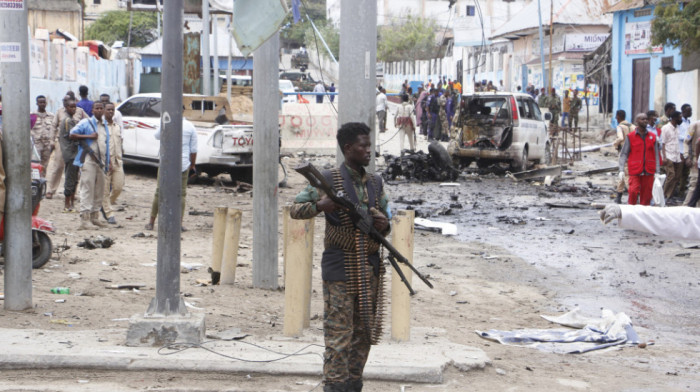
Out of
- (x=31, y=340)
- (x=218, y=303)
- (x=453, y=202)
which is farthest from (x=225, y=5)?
(x=453, y=202)

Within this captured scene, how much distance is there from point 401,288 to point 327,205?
212 centimetres

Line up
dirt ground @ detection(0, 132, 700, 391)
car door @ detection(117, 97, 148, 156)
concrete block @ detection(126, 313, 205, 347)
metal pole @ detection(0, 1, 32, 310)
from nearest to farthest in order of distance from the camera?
dirt ground @ detection(0, 132, 700, 391) < concrete block @ detection(126, 313, 205, 347) < metal pole @ detection(0, 1, 32, 310) < car door @ detection(117, 97, 148, 156)

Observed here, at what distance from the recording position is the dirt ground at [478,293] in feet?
19.4

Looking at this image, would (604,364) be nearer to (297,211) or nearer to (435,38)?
A: (297,211)

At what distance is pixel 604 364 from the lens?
259 inches

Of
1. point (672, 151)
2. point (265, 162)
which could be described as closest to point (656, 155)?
point (672, 151)

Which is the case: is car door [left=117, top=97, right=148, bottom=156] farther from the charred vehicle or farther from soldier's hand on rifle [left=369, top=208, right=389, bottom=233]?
soldier's hand on rifle [left=369, top=208, right=389, bottom=233]

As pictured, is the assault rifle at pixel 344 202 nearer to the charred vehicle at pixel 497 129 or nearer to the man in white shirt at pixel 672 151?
the man in white shirt at pixel 672 151

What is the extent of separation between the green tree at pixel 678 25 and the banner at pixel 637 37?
8650mm

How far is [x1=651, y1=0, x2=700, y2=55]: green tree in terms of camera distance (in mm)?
21281

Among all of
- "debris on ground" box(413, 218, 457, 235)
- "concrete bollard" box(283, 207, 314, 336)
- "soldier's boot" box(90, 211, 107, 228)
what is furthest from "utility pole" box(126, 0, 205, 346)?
"debris on ground" box(413, 218, 457, 235)

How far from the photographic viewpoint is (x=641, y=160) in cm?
1380

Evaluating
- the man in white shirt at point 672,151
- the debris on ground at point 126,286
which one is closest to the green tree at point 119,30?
the man in white shirt at point 672,151

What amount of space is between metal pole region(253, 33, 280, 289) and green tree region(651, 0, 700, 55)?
15.5 m
